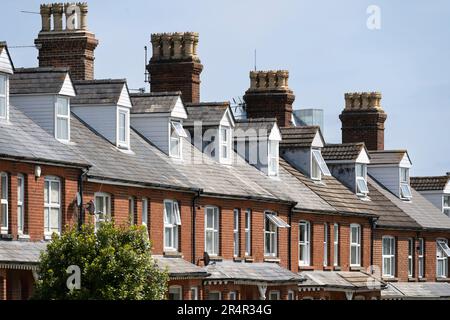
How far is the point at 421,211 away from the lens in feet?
252

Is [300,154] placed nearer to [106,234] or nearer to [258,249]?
[258,249]

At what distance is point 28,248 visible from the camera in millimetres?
42812

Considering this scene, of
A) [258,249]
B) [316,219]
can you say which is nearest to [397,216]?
[316,219]

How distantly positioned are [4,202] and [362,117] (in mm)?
37611

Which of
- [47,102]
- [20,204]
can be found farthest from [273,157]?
[20,204]

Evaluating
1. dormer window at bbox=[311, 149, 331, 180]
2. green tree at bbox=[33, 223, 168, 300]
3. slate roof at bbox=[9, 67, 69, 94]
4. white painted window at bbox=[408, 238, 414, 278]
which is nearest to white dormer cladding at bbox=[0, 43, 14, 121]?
slate roof at bbox=[9, 67, 69, 94]

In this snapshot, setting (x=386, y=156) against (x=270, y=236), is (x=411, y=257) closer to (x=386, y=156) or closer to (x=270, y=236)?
(x=386, y=156)

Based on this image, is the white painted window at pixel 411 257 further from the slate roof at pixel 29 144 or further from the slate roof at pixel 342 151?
the slate roof at pixel 29 144

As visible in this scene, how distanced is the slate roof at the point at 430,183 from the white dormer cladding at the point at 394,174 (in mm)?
4157

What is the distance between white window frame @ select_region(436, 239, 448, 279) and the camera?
3071 inches

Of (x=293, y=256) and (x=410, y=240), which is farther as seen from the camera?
(x=410, y=240)

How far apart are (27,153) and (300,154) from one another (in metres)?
25.9

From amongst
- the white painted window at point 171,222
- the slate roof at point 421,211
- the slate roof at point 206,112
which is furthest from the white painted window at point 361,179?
the white painted window at point 171,222

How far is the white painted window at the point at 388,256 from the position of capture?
72062 millimetres
